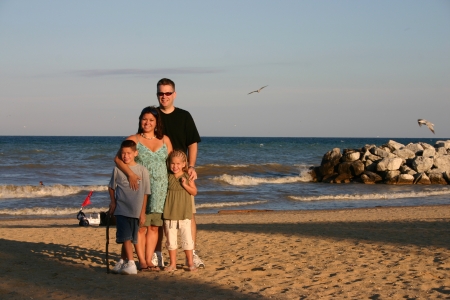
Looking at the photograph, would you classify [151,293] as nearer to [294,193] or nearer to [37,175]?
[294,193]

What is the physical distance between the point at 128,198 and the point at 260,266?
199 centimetres

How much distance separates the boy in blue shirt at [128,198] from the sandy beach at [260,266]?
1.76 feet

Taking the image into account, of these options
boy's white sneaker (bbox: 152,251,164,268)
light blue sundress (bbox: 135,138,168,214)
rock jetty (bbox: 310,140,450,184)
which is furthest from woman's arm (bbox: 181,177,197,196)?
rock jetty (bbox: 310,140,450,184)

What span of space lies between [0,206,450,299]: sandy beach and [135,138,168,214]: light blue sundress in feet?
2.65

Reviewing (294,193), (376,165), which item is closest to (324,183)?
(376,165)

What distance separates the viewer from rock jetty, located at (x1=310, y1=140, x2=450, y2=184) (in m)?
26.1

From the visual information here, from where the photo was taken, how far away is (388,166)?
2686cm

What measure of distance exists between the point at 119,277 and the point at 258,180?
74.9 ft

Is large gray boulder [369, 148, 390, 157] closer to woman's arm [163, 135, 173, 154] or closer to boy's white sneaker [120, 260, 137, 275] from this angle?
woman's arm [163, 135, 173, 154]

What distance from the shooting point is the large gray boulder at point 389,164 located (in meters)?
26.8

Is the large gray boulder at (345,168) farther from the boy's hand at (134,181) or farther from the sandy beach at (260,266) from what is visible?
the boy's hand at (134,181)

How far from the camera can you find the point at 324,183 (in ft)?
91.0

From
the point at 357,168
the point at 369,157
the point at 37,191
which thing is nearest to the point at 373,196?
the point at 357,168

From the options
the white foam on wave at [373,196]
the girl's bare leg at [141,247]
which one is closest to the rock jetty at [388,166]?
the white foam on wave at [373,196]
